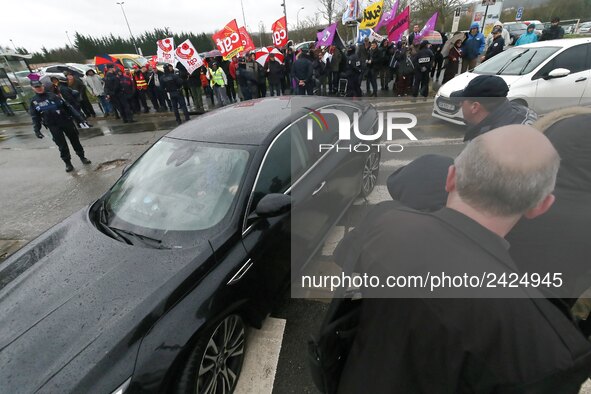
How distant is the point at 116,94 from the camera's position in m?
10.7

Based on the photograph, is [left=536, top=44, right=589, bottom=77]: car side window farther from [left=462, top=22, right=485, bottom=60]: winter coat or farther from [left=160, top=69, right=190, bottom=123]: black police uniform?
[left=160, top=69, right=190, bottom=123]: black police uniform

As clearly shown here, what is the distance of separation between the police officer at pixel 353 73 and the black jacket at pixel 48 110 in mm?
7953

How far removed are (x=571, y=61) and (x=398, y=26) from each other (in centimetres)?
589

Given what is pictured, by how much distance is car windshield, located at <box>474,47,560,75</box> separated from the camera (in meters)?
6.20

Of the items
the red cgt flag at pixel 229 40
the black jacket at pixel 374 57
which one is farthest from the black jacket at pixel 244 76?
the black jacket at pixel 374 57

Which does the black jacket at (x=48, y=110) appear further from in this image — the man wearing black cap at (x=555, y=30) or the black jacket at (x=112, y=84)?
the man wearing black cap at (x=555, y=30)

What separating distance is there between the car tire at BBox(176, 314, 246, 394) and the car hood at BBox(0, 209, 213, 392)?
0.33 m

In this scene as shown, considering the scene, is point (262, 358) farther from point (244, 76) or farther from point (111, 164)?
point (244, 76)

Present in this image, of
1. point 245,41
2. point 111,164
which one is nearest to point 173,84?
point 245,41

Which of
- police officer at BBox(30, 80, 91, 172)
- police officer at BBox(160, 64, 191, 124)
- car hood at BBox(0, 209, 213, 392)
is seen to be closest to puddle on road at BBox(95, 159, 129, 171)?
police officer at BBox(30, 80, 91, 172)

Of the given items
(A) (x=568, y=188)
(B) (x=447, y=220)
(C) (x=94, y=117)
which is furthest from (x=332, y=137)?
(C) (x=94, y=117)

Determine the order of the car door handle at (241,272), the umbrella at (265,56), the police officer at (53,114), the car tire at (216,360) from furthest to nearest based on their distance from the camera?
the umbrella at (265,56)
the police officer at (53,114)
the car door handle at (241,272)
the car tire at (216,360)

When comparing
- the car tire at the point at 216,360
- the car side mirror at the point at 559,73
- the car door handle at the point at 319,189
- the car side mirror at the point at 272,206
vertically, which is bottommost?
the car tire at the point at 216,360

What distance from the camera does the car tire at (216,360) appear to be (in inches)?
66.4
